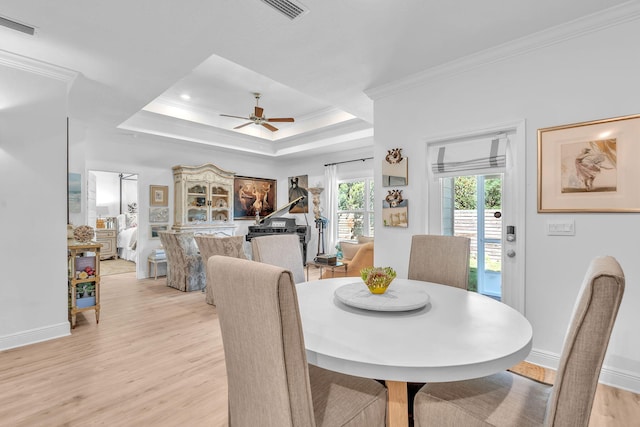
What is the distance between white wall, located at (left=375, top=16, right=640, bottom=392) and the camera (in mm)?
2055

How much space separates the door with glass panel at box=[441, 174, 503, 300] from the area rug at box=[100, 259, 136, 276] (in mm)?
6136

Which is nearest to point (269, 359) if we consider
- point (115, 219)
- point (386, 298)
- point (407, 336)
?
point (407, 336)

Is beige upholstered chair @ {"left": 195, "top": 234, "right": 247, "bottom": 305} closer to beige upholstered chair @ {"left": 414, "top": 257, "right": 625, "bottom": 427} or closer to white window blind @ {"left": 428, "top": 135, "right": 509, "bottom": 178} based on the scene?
white window blind @ {"left": 428, "top": 135, "right": 509, "bottom": 178}

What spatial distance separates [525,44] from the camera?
2.40m

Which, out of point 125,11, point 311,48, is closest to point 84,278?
point 125,11

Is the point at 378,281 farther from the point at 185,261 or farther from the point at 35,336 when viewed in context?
the point at 185,261

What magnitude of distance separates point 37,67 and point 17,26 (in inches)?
25.1

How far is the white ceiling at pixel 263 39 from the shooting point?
2.05 meters

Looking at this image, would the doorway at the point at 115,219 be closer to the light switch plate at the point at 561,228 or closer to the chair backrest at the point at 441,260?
the chair backrest at the point at 441,260

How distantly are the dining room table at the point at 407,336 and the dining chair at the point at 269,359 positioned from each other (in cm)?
17

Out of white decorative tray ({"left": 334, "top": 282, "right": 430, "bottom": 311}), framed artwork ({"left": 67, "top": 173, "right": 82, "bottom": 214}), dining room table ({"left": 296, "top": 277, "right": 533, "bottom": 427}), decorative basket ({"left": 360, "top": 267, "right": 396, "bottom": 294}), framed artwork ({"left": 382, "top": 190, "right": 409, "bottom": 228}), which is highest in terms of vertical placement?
framed artwork ({"left": 67, "top": 173, "right": 82, "bottom": 214})

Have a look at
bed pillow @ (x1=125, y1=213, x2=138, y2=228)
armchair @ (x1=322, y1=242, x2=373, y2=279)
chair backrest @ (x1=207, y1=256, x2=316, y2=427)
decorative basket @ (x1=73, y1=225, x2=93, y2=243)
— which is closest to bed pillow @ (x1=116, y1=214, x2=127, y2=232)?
bed pillow @ (x1=125, y1=213, x2=138, y2=228)

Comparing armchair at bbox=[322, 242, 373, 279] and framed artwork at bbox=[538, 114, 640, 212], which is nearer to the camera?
framed artwork at bbox=[538, 114, 640, 212]

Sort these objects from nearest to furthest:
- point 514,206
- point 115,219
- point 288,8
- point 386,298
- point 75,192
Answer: point 386,298 < point 288,8 < point 514,206 < point 75,192 < point 115,219
